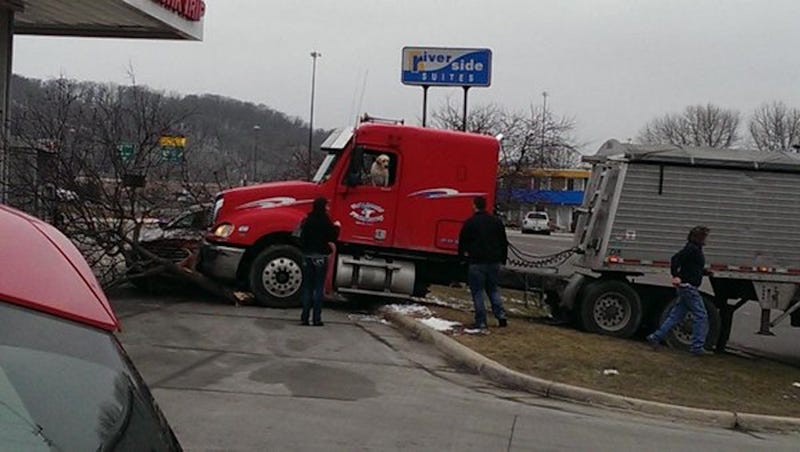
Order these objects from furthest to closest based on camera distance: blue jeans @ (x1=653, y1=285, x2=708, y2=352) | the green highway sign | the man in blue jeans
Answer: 1. the green highway sign
2. blue jeans @ (x1=653, y1=285, x2=708, y2=352)
3. the man in blue jeans

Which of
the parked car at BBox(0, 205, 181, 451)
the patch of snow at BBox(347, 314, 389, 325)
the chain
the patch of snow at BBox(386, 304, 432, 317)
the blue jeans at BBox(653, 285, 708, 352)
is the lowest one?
the patch of snow at BBox(347, 314, 389, 325)

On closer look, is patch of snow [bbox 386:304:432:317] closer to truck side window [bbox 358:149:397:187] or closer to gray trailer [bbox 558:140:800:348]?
truck side window [bbox 358:149:397:187]

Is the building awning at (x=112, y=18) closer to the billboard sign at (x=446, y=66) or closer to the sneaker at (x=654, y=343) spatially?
the billboard sign at (x=446, y=66)

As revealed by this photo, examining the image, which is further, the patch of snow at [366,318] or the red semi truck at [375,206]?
the red semi truck at [375,206]

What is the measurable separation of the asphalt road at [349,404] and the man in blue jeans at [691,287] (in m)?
3.78

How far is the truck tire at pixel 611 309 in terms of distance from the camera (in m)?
14.0

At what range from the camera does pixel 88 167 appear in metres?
13.6

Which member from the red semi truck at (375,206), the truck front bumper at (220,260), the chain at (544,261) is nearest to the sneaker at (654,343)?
the chain at (544,261)

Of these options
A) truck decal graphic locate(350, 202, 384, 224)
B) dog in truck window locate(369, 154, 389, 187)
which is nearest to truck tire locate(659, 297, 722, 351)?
truck decal graphic locate(350, 202, 384, 224)

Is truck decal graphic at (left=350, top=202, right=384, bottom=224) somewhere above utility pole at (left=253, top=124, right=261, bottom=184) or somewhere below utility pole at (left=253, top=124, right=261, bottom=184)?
below

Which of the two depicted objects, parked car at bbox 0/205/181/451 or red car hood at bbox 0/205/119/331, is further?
red car hood at bbox 0/205/119/331

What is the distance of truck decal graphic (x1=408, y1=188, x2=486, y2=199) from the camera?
47.6 ft

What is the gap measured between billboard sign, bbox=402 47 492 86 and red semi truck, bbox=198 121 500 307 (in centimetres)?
743

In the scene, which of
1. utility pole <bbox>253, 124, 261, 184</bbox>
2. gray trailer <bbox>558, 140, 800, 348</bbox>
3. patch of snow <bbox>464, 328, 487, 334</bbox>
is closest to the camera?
patch of snow <bbox>464, 328, 487, 334</bbox>
